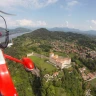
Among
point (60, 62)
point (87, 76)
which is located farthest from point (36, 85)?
point (87, 76)

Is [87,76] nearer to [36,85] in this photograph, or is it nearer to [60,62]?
[60,62]

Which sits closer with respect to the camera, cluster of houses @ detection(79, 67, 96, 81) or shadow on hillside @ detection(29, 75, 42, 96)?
shadow on hillside @ detection(29, 75, 42, 96)

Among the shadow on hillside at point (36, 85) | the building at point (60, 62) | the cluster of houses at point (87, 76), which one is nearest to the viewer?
the shadow on hillside at point (36, 85)

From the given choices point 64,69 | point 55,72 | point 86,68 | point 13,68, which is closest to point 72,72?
point 64,69

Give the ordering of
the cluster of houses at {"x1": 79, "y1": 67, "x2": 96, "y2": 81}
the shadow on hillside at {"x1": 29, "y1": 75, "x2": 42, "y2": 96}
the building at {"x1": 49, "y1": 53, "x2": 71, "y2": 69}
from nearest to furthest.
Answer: the shadow on hillside at {"x1": 29, "y1": 75, "x2": 42, "y2": 96} < the building at {"x1": 49, "y1": 53, "x2": 71, "y2": 69} < the cluster of houses at {"x1": 79, "y1": 67, "x2": 96, "y2": 81}

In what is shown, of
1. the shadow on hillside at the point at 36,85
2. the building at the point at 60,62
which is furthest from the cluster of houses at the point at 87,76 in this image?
the shadow on hillside at the point at 36,85

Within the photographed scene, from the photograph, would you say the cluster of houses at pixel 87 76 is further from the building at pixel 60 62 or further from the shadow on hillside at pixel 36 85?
the shadow on hillside at pixel 36 85

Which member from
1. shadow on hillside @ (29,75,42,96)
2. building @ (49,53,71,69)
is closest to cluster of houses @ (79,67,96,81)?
building @ (49,53,71,69)

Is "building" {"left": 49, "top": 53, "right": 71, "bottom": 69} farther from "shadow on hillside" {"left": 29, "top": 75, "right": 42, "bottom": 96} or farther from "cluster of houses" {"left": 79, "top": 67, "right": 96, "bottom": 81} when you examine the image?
"shadow on hillside" {"left": 29, "top": 75, "right": 42, "bottom": 96}

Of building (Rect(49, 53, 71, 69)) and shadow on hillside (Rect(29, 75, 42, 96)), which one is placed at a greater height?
building (Rect(49, 53, 71, 69))

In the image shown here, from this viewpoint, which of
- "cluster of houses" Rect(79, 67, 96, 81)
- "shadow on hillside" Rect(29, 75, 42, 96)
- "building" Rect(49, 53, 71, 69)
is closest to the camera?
"shadow on hillside" Rect(29, 75, 42, 96)

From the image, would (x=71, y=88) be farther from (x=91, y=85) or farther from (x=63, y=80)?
(x=91, y=85)
